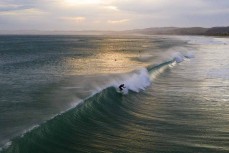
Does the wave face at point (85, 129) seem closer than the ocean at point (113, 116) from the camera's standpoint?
Yes

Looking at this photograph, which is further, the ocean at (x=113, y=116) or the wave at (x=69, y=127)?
the ocean at (x=113, y=116)

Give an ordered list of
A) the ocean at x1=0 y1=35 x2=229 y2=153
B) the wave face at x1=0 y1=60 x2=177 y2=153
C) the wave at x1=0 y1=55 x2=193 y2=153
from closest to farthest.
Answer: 1. the wave at x1=0 y1=55 x2=193 y2=153
2. the wave face at x1=0 y1=60 x2=177 y2=153
3. the ocean at x1=0 y1=35 x2=229 y2=153

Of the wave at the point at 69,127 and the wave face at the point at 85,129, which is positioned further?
the wave face at the point at 85,129

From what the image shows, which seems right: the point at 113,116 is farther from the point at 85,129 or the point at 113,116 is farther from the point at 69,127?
the point at 69,127

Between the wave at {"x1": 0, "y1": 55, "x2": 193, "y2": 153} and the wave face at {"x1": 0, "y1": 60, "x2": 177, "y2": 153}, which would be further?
the wave face at {"x1": 0, "y1": 60, "x2": 177, "y2": 153}

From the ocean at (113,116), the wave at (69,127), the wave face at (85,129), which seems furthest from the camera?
the ocean at (113,116)

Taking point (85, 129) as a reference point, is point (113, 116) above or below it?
below

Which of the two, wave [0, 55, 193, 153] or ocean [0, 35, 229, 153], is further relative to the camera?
ocean [0, 35, 229, 153]

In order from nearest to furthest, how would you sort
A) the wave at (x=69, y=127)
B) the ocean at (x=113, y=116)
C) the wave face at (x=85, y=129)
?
the wave at (x=69, y=127) < the wave face at (x=85, y=129) < the ocean at (x=113, y=116)

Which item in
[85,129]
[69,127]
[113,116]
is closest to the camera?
[85,129]

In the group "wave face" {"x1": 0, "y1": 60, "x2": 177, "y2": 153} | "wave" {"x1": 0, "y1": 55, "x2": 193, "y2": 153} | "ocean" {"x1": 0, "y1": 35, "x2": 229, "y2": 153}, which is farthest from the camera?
"ocean" {"x1": 0, "y1": 35, "x2": 229, "y2": 153}

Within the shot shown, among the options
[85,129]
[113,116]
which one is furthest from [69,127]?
[113,116]

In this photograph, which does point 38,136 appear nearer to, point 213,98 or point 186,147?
point 186,147
